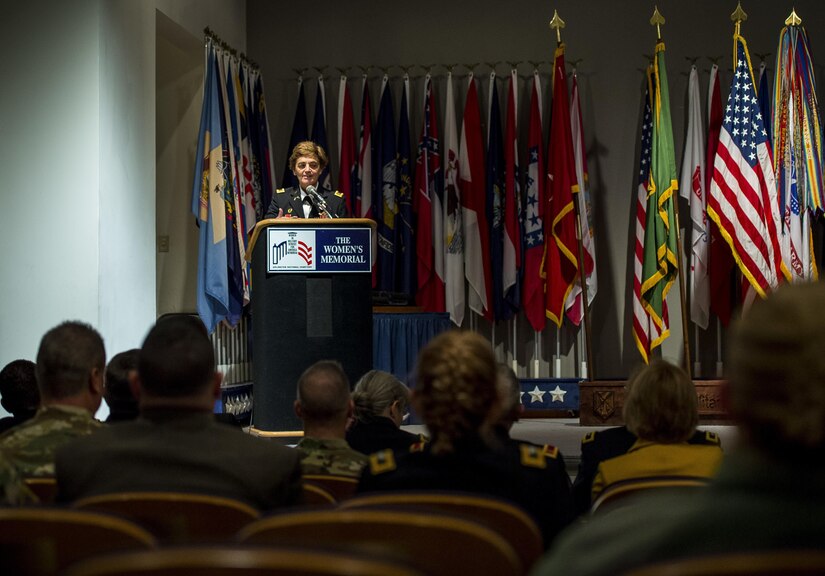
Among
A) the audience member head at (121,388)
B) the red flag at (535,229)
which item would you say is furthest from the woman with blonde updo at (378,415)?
the red flag at (535,229)

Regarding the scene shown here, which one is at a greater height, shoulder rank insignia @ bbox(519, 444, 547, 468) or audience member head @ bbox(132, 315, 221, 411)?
audience member head @ bbox(132, 315, 221, 411)

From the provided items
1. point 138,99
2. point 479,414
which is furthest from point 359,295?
point 479,414

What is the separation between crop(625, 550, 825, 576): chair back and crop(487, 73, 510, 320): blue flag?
7842 mm

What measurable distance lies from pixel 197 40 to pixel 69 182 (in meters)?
2.21

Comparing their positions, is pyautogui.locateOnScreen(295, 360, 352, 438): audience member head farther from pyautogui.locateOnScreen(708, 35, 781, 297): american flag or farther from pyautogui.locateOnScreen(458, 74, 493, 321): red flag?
pyautogui.locateOnScreen(458, 74, 493, 321): red flag

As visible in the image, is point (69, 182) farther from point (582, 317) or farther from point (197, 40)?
point (582, 317)

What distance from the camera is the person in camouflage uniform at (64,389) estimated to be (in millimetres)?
2580

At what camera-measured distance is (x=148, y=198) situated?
6.95 meters

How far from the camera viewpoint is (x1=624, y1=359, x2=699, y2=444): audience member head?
8.73ft

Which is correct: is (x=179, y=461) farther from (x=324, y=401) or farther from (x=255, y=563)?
(x=255, y=563)

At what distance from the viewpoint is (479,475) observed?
85.5 inches

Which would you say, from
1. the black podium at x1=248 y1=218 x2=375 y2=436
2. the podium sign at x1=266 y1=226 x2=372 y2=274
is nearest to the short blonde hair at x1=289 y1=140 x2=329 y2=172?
the black podium at x1=248 y1=218 x2=375 y2=436

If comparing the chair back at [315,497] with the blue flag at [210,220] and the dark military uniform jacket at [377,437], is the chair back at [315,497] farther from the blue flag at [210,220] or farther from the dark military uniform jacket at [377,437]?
the blue flag at [210,220]

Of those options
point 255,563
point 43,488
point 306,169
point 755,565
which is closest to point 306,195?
point 306,169
